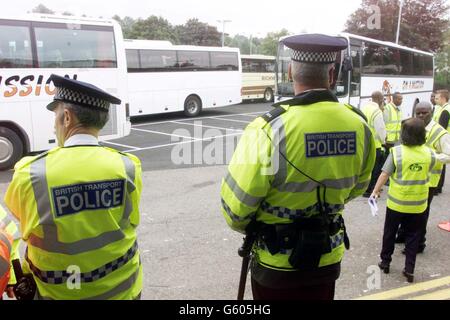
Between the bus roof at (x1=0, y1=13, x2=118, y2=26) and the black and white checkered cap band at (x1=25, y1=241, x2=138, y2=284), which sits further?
the bus roof at (x1=0, y1=13, x2=118, y2=26)

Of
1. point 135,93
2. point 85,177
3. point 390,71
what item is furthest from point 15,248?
point 390,71

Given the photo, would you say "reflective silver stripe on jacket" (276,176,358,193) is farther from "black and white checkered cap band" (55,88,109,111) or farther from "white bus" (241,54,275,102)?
"white bus" (241,54,275,102)

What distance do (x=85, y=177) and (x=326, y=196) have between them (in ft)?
3.94

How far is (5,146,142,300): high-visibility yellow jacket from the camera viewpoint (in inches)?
68.8

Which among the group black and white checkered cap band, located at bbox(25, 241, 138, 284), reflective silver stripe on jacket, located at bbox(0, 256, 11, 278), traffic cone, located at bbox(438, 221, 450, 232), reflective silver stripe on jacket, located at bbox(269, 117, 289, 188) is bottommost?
traffic cone, located at bbox(438, 221, 450, 232)

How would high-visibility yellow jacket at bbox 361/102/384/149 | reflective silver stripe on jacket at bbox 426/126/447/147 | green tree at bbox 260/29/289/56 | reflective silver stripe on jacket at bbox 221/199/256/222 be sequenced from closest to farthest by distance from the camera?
reflective silver stripe on jacket at bbox 221/199/256/222
reflective silver stripe on jacket at bbox 426/126/447/147
high-visibility yellow jacket at bbox 361/102/384/149
green tree at bbox 260/29/289/56

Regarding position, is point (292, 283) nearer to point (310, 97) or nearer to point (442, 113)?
point (310, 97)

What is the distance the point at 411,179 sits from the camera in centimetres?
391

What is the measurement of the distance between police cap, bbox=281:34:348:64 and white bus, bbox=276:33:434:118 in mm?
7804

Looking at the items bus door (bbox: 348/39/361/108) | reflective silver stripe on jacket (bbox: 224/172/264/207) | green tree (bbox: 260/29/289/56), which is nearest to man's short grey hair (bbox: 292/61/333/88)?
reflective silver stripe on jacket (bbox: 224/172/264/207)

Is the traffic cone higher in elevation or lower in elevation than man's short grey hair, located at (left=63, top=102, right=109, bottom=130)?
lower

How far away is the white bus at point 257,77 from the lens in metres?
25.3

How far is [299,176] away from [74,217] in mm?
1076

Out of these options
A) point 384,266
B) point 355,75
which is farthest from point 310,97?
point 355,75
